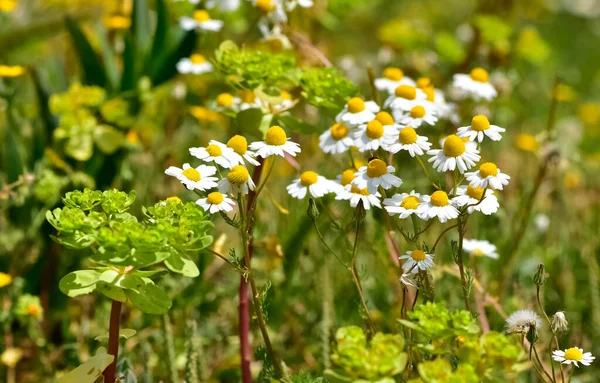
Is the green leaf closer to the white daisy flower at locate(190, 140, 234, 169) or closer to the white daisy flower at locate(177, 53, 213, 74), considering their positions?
the white daisy flower at locate(177, 53, 213, 74)

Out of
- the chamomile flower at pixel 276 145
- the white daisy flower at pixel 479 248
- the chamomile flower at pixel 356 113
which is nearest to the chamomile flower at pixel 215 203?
the chamomile flower at pixel 276 145

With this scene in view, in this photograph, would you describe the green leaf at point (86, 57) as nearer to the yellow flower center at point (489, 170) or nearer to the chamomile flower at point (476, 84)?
the chamomile flower at point (476, 84)

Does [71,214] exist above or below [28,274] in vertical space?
above

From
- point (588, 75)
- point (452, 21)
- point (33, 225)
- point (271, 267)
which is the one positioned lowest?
point (588, 75)

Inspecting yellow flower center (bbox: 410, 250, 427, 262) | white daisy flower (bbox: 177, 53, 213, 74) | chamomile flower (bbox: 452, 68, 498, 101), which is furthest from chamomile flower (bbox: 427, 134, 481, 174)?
white daisy flower (bbox: 177, 53, 213, 74)

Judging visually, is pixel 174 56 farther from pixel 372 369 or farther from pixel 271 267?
pixel 372 369

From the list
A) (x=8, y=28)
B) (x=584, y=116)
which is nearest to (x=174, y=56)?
(x=8, y=28)
